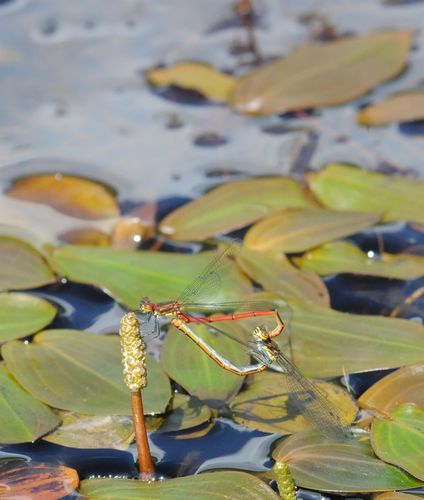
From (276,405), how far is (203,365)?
0.27 meters

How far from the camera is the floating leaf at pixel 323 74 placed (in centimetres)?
451

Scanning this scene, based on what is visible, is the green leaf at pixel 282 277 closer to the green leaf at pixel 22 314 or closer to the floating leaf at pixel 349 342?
the floating leaf at pixel 349 342

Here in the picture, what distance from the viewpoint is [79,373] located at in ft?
9.30

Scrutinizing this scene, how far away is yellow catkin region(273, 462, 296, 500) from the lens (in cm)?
228

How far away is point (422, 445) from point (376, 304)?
78 centimetres

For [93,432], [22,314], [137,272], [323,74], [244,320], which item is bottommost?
[93,432]

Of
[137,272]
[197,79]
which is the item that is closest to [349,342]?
[137,272]

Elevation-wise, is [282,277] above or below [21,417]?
above

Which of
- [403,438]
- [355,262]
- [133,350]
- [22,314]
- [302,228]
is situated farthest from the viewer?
[302,228]

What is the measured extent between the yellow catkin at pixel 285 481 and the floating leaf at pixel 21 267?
131 cm

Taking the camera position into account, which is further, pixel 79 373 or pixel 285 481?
pixel 79 373

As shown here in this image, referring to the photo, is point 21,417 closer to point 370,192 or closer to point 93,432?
point 93,432

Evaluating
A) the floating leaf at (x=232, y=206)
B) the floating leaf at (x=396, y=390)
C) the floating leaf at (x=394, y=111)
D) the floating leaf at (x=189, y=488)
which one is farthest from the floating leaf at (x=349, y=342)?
the floating leaf at (x=394, y=111)

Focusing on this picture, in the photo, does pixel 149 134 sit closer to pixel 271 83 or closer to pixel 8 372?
pixel 271 83
